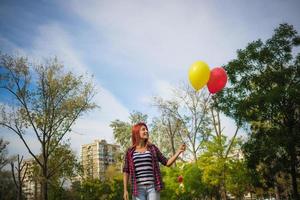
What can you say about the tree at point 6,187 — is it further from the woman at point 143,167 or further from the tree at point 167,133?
the woman at point 143,167

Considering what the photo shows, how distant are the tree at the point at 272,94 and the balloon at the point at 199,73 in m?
13.0

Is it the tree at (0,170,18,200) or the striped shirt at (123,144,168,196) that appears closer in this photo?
the striped shirt at (123,144,168,196)

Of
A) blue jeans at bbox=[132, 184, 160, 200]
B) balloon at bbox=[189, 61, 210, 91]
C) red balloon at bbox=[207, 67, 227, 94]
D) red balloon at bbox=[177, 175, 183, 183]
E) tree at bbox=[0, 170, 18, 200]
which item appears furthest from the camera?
tree at bbox=[0, 170, 18, 200]

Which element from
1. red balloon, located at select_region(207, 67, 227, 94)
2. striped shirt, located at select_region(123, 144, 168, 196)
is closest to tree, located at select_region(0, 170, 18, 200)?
red balloon, located at select_region(207, 67, 227, 94)

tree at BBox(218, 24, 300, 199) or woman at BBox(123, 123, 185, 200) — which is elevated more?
tree at BBox(218, 24, 300, 199)

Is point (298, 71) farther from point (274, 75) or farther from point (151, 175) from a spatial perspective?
point (151, 175)

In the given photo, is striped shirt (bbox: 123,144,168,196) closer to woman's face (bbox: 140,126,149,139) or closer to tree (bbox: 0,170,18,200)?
woman's face (bbox: 140,126,149,139)

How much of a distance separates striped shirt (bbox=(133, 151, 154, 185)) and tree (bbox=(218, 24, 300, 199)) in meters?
17.5

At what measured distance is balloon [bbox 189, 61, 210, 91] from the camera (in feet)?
29.0

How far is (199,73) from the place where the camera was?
8844 mm

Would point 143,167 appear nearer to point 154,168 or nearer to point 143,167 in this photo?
point 143,167

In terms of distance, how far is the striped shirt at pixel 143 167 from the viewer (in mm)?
4711

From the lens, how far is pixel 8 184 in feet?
177

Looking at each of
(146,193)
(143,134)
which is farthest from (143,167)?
(143,134)
